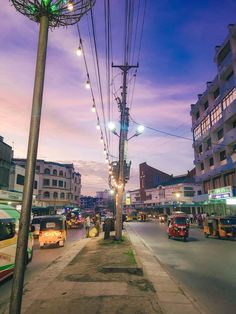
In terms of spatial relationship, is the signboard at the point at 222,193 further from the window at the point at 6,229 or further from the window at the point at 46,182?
the window at the point at 46,182

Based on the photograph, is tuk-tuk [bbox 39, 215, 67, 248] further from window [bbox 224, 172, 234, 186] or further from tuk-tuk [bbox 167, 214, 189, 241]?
window [bbox 224, 172, 234, 186]

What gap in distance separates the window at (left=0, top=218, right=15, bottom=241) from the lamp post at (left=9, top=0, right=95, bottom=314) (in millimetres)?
6913

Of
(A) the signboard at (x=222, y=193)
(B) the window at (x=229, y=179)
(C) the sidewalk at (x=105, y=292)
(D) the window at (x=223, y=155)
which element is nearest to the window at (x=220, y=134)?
(D) the window at (x=223, y=155)

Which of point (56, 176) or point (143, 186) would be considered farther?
point (143, 186)

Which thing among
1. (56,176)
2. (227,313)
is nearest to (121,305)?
(227,313)

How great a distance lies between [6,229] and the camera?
10.7 meters

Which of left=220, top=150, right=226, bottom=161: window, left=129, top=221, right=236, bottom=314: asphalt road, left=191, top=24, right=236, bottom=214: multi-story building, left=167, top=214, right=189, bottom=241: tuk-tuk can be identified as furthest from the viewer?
left=220, top=150, right=226, bottom=161: window

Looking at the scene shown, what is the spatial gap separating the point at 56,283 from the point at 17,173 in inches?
1649

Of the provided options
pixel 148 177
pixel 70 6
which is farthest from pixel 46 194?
pixel 70 6

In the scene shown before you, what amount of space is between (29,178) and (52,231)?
60.4 ft

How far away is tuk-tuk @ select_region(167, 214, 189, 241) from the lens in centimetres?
2533

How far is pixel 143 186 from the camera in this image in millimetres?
110125

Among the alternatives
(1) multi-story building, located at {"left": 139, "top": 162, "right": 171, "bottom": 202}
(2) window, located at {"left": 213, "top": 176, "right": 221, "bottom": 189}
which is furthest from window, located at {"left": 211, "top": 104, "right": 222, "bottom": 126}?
(1) multi-story building, located at {"left": 139, "top": 162, "right": 171, "bottom": 202}

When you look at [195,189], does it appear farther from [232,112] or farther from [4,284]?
[4,284]
